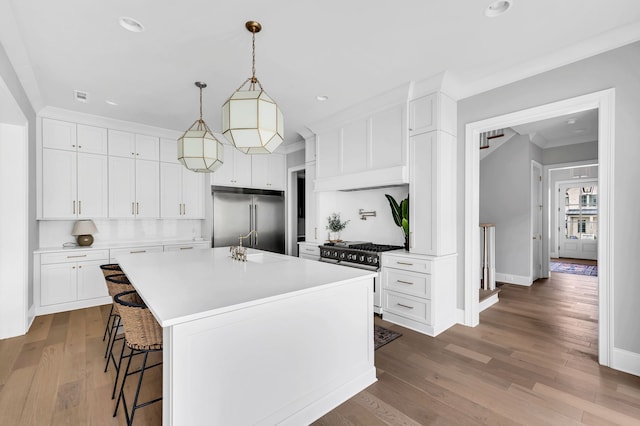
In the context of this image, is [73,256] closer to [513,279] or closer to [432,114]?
[432,114]

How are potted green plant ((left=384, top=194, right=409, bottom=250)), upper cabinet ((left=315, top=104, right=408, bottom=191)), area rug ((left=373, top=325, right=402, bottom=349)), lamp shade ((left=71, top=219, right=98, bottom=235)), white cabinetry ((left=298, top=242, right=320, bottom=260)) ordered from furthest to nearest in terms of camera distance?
white cabinetry ((left=298, top=242, right=320, bottom=260)) → lamp shade ((left=71, top=219, right=98, bottom=235)) → potted green plant ((left=384, top=194, right=409, bottom=250)) → upper cabinet ((left=315, top=104, right=408, bottom=191)) → area rug ((left=373, top=325, right=402, bottom=349))

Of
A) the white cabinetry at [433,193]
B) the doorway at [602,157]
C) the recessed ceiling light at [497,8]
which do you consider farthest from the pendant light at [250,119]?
the doorway at [602,157]

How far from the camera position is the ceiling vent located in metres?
3.41

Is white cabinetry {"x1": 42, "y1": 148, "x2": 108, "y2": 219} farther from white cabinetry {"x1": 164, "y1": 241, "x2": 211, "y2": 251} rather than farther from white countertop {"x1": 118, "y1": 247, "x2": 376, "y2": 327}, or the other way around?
white countertop {"x1": 118, "y1": 247, "x2": 376, "y2": 327}

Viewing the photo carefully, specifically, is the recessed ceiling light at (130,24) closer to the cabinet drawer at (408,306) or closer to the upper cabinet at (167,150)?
the upper cabinet at (167,150)

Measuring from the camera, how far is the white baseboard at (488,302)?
154 inches

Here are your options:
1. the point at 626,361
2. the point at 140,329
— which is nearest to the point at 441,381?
the point at 626,361

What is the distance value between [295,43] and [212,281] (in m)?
2.00

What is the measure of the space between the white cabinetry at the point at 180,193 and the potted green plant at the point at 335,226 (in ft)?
7.38

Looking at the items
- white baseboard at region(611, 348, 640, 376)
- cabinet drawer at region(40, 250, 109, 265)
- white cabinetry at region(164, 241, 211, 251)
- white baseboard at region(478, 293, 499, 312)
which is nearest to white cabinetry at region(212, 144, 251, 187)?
white cabinetry at region(164, 241, 211, 251)

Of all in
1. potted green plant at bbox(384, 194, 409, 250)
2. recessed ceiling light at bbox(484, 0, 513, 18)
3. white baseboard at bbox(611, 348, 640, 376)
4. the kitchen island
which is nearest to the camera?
the kitchen island

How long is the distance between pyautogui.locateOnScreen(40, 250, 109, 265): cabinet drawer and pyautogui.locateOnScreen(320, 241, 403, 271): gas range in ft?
10.1

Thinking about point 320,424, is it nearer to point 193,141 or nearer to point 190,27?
point 193,141

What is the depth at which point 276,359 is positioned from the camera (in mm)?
1708
